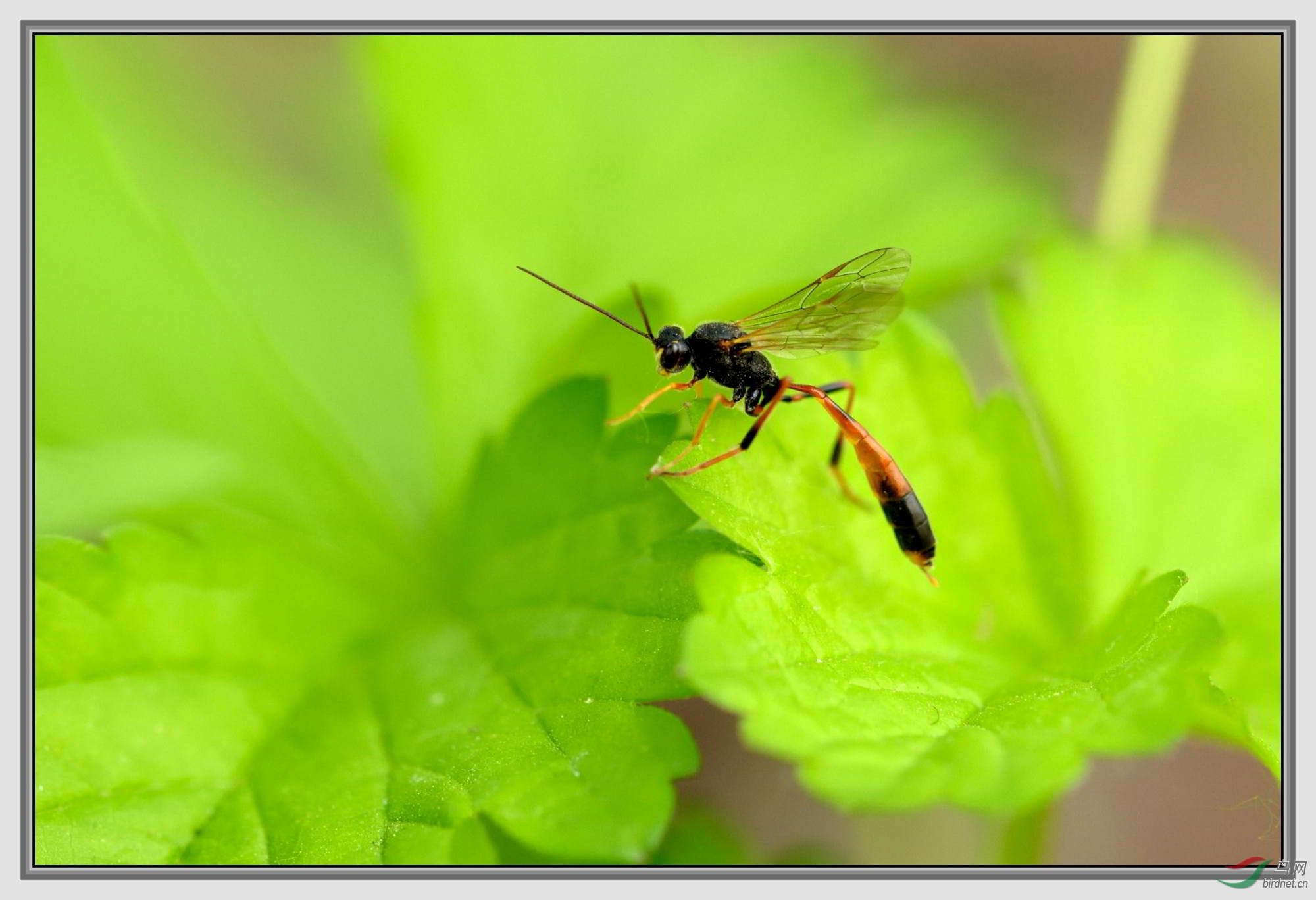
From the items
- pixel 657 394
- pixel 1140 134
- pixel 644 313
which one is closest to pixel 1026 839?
pixel 657 394

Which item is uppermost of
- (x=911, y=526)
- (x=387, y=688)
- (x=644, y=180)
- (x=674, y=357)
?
(x=644, y=180)

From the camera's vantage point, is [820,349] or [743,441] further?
[820,349]

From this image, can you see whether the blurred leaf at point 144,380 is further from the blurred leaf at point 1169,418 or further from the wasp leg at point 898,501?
the blurred leaf at point 1169,418

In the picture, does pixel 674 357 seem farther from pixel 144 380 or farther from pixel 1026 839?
pixel 144 380

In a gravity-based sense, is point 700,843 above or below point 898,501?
below

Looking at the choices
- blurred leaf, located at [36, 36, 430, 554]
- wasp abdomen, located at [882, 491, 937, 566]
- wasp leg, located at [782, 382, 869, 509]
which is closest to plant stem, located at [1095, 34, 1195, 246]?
wasp leg, located at [782, 382, 869, 509]

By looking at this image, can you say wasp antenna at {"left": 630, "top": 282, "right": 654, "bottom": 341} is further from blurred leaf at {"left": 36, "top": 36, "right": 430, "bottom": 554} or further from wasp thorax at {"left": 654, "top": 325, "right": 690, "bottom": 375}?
blurred leaf at {"left": 36, "top": 36, "right": 430, "bottom": 554}

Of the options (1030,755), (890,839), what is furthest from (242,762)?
(890,839)

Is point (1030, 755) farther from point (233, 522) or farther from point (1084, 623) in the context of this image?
point (233, 522)
